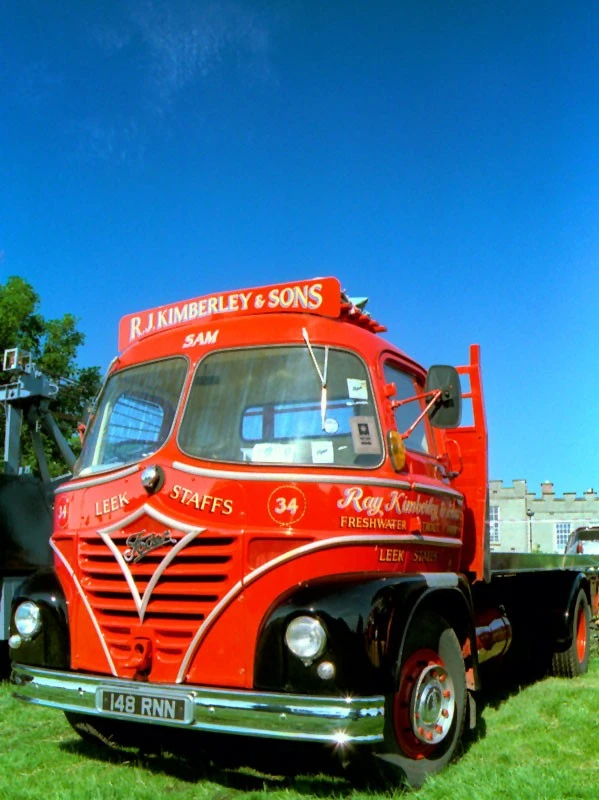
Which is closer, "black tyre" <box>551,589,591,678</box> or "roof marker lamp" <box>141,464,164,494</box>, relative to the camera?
"roof marker lamp" <box>141,464,164,494</box>

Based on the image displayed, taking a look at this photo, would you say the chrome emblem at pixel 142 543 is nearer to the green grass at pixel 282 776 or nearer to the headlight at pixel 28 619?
the headlight at pixel 28 619

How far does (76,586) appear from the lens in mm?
4891

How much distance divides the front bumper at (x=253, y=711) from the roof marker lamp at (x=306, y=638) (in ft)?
0.66

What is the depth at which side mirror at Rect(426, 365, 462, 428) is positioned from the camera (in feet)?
17.3

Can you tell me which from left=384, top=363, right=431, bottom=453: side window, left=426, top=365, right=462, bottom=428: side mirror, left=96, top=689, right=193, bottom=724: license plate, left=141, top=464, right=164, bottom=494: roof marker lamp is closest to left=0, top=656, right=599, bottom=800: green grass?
left=96, top=689, right=193, bottom=724: license plate

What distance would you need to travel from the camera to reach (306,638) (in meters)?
4.03

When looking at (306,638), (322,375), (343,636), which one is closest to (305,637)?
(306,638)

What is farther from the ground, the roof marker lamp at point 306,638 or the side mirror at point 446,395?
the side mirror at point 446,395

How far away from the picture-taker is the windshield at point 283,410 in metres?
4.67

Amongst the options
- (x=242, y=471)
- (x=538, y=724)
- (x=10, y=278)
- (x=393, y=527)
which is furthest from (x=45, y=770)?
(x=10, y=278)

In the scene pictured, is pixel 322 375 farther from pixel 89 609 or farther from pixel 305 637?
pixel 89 609

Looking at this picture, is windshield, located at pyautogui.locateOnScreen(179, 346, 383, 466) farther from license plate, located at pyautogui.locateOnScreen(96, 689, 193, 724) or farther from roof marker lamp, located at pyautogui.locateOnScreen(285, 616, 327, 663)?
license plate, located at pyautogui.locateOnScreen(96, 689, 193, 724)

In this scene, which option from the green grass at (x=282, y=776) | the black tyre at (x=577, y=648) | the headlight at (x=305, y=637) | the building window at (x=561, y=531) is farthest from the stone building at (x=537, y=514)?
the headlight at (x=305, y=637)

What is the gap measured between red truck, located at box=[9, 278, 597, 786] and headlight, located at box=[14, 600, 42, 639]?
0.02 m
